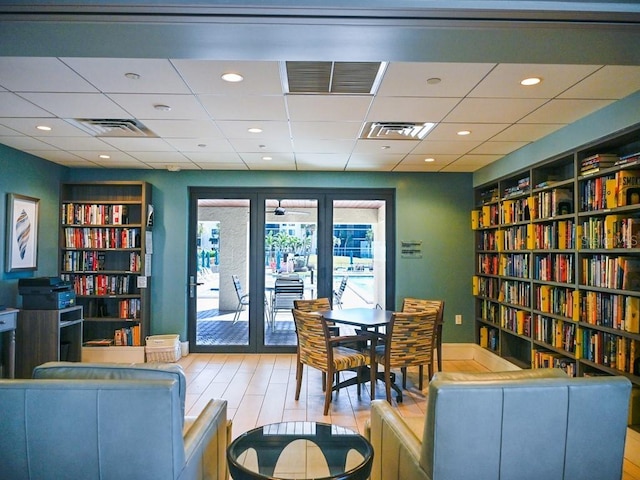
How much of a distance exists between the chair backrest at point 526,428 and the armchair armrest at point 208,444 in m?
0.96

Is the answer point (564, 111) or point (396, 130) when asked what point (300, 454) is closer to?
point (396, 130)

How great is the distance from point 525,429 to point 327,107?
2.59 meters

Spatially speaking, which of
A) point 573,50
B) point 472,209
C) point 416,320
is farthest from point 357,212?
point 573,50

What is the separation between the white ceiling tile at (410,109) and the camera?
11.1 ft

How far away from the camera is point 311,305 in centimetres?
531

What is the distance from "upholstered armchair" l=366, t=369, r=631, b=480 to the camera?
1.74 m

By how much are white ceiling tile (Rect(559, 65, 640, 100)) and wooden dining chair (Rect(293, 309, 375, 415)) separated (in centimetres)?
259

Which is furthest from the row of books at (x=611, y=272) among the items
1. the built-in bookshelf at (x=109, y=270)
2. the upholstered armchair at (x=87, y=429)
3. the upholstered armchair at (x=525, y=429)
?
the built-in bookshelf at (x=109, y=270)

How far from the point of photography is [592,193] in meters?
3.81

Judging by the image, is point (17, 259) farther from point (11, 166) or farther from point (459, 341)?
point (459, 341)

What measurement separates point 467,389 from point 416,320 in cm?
244

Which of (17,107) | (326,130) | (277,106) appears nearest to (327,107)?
(277,106)

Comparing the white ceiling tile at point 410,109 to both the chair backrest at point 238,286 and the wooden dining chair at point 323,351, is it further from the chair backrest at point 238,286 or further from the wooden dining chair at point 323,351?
the chair backrest at point 238,286

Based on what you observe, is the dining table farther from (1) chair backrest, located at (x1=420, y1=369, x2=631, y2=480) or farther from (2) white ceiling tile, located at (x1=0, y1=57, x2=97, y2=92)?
(2) white ceiling tile, located at (x1=0, y1=57, x2=97, y2=92)
